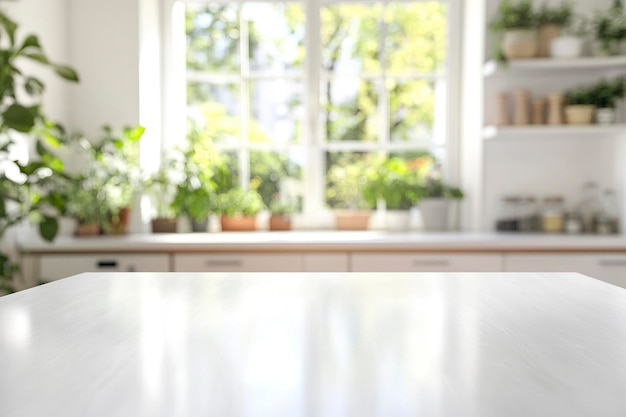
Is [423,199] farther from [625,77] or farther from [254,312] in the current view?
[254,312]

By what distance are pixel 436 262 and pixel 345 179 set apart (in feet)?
3.90

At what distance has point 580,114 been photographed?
3.92 m

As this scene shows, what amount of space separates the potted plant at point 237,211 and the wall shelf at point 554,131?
1.45 meters

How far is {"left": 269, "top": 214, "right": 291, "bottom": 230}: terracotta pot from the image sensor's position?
4363mm

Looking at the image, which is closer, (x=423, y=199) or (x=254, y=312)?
(x=254, y=312)

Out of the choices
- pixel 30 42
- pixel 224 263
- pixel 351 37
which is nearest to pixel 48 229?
pixel 30 42

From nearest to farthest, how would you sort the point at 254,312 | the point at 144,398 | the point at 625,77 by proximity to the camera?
the point at 144,398 → the point at 254,312 → the point at 625,77

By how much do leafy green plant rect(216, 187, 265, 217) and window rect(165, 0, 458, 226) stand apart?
0.26 meters

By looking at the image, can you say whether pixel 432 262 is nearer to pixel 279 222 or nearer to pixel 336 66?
pixel 279 222

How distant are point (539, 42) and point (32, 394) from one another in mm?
3940

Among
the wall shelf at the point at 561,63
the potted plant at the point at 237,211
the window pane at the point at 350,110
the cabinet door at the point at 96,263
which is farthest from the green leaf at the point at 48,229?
the wall shelf at the point at 561,63

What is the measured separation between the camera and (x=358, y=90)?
4.62 meters

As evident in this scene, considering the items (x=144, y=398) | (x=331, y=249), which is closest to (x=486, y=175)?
(x=331, y=249)

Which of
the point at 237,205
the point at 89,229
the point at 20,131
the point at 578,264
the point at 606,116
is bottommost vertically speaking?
the point at 578,264
